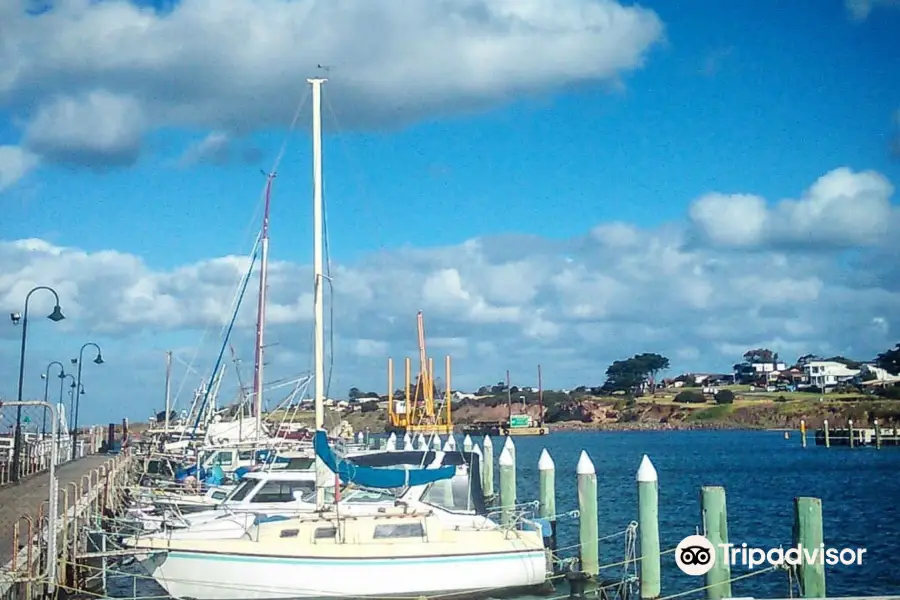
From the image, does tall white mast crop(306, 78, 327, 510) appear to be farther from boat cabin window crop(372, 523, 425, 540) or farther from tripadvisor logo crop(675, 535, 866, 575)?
tripadvisor logo crop(675, 535, 866, 575)

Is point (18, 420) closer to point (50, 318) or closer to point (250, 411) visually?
point (50, 318)

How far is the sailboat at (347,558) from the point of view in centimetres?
2391

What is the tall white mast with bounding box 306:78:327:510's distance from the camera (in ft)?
88.1

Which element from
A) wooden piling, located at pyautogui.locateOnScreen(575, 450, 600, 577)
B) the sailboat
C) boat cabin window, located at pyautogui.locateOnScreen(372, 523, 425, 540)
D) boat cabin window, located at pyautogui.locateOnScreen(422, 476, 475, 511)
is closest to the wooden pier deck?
the sailboat

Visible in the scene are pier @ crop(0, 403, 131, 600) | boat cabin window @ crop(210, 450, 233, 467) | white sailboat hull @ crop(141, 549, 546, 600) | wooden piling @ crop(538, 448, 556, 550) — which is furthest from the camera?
boat cabin window @ crop(210, 450, 233, 467)

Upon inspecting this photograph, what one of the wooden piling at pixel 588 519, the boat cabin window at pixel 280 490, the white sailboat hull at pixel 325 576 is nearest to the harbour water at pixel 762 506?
the white sailboat hull at pixel 325 576

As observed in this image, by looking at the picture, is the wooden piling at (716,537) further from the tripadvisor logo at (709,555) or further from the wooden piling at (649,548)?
the wooden piling at (649,548)

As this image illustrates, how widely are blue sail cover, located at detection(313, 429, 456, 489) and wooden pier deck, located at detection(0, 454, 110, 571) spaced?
266 inches

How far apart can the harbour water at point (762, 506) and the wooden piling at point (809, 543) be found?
1101mm

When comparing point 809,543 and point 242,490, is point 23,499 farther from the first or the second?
point 809,543

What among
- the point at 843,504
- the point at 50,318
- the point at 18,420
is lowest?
the point at 843,504

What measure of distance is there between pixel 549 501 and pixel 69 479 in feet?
75.7

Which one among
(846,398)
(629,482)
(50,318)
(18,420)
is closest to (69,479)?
(18,420)

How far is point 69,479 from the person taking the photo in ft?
152
